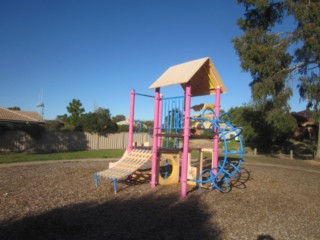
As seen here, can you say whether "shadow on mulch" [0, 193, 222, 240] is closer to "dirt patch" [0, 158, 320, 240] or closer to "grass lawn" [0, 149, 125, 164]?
"dirt patch" [0, 158, 320, 240]

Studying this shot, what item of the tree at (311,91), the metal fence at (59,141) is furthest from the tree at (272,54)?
the metal fence at (59,141)

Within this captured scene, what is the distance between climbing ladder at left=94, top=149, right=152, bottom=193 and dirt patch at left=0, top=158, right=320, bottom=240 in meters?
0.39

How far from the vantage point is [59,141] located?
2183 centimetres

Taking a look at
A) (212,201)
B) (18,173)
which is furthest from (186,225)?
(18,173)

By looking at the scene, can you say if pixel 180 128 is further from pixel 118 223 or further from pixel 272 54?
pixel 272 54

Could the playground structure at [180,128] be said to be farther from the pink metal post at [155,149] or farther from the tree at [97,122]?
the tree at [97,122]

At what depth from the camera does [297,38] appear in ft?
66.8

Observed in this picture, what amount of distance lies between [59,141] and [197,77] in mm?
15508

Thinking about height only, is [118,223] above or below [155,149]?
below

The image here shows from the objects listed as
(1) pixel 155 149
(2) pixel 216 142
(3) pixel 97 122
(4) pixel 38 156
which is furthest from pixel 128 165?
(3) pixel 97 122

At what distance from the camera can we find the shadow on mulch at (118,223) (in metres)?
4.45

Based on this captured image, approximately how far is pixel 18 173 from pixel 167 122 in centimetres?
572

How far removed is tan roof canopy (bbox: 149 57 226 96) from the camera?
8.19m

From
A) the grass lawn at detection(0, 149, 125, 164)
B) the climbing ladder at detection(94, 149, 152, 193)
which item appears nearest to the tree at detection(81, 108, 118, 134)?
the grass lawn at detection(0, 149, 125, 164)
